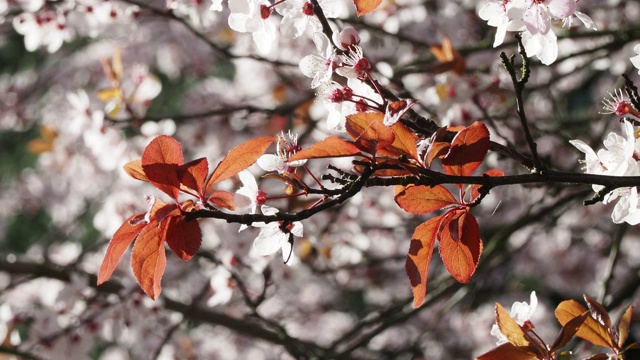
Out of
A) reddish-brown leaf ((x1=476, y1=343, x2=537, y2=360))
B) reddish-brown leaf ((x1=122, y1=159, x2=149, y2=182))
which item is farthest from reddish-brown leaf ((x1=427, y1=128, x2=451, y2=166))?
reddish-brown leaf ((x1=122, y1=159, x2=149, y2=182))

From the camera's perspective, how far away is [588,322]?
87cm

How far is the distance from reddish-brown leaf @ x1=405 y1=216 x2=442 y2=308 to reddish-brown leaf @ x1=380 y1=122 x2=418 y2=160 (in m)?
0.10

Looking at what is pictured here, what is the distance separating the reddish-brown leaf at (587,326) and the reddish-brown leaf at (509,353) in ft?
0.27

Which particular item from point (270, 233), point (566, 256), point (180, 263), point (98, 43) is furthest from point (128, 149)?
point (98, 43)

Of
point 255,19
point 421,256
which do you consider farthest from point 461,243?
point 255,19

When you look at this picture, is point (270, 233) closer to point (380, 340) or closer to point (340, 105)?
point (340, 105)

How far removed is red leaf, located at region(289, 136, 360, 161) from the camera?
2.36ft

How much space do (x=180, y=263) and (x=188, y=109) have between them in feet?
3.03

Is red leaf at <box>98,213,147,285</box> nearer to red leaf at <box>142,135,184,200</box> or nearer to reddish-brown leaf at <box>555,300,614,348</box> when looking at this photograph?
red leaf at <box>142,135,184,200</box>

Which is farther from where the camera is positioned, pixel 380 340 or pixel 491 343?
pixel 380 340

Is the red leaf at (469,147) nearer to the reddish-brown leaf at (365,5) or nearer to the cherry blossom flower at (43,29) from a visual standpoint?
the reddish-brown leaf at (365,5)

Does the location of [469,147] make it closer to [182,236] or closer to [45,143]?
[182,236]

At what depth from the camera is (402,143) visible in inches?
30.0

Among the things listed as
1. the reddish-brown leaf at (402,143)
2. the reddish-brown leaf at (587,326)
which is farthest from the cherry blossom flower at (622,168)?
the reddish-brown leaf at (402,143)
